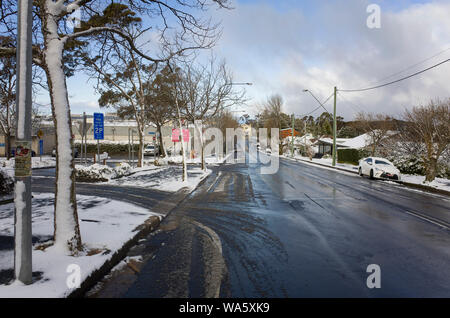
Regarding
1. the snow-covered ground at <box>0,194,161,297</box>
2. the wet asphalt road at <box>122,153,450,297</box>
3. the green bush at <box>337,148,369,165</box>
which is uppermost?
the green bush at <box>337,148,369,165</box>

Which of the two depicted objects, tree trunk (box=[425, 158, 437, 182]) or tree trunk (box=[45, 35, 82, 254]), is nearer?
tree trunk (box=[45, 35, 82, 254])

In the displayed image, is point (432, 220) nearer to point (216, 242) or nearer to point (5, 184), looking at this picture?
point (216, 242)

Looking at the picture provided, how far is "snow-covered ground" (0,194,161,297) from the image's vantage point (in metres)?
4.22

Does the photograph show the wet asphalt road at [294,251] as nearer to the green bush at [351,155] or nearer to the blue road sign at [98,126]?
the blue road sign at [98,126]

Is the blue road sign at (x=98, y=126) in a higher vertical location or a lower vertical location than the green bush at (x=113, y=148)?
higher

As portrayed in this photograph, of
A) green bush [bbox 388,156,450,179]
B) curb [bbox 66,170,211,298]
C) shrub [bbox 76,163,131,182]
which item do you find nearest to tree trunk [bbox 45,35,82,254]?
curb [bbox 66,170,211,298]

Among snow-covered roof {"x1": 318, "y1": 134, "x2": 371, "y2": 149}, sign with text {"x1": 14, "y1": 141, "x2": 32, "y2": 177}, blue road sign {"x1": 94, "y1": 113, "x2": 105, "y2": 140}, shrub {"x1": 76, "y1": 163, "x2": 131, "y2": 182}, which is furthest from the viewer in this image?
snow-covered roof {"x1": 318, "y1": 134, "x2": 371, "y2": 149}

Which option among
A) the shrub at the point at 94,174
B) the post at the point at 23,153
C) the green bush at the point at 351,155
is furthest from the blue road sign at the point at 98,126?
the green bush at the point at 351,155

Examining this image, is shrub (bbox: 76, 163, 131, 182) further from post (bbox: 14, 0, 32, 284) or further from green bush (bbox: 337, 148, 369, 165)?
green bush (bbox: 337, 148, 369, 165)

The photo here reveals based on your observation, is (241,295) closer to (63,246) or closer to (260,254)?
(260,254)

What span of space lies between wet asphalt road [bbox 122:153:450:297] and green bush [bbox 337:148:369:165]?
24587mm

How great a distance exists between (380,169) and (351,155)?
16.8 meters

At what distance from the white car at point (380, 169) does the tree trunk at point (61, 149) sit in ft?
68.2

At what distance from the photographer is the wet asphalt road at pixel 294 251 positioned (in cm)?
457
